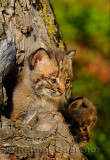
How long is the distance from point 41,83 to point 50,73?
19 cm

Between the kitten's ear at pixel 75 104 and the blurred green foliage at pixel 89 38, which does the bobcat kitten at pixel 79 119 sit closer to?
the kitten's ear at pixel 75 104

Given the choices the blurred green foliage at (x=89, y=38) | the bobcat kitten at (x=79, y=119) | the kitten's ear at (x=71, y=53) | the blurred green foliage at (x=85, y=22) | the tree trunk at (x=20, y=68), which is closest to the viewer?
the tree trunk at (x=20, y=68)

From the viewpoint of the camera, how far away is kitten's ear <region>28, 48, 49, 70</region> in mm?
3664

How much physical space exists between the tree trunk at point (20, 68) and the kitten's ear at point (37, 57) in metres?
0.21

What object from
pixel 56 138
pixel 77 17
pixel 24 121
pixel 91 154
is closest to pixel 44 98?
pixel 24 121

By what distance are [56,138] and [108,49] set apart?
5.16m

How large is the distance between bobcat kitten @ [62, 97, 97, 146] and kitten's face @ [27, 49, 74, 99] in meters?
0.57

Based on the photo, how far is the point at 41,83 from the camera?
3783 millimetres

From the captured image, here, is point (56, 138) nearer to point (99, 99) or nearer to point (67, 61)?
point (67, 61)

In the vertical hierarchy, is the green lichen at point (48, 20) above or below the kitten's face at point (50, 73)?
above

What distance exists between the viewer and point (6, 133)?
324 cm

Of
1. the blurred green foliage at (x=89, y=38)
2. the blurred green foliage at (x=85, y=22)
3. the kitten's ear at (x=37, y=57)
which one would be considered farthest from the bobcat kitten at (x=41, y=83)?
the blurred green foliage at (x=85, y=22)

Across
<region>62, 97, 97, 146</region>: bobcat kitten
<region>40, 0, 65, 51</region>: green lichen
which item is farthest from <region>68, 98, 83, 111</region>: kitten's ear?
<region>40, 0, 65, 51</region>: green lichen

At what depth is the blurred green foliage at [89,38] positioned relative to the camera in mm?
6320
